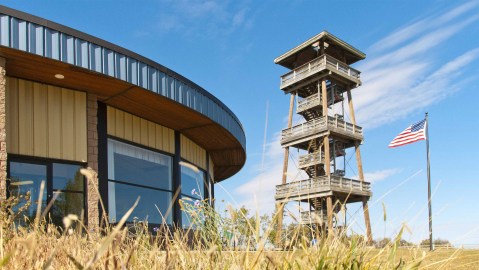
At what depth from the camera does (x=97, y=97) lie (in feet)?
35.8

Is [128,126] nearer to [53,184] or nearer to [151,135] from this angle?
[151,135]

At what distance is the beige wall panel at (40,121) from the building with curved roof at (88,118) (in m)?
0.02

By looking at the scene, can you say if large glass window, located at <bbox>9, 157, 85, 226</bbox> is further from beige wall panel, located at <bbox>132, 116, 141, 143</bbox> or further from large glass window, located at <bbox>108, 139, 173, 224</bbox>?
beige wall panel, located at <bbox>132, 116, 141, 143</bbox>

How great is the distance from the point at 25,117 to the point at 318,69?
60.5 ft

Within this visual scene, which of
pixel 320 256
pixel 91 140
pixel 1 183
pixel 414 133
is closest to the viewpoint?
pixel 320 256

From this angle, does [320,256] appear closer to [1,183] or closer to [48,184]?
[1,183]

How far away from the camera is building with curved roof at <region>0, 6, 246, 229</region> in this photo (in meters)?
8.73

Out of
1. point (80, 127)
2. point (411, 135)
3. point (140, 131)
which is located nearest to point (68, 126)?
point (80, 127)

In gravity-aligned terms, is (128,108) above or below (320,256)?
above

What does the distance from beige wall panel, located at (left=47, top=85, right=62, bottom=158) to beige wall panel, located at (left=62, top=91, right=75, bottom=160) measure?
9 centimetres

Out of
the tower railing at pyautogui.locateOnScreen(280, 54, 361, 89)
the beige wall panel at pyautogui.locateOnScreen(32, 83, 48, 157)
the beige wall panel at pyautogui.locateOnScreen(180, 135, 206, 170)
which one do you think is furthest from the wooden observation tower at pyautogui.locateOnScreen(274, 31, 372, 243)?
the beige wall panel at pyautogui.locateOnScreen(32, 83, 48, 157)

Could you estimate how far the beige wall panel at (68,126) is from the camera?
10134mm

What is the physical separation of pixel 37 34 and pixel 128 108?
11.9ft

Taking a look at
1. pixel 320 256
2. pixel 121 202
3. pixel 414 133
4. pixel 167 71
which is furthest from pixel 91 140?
pixel 414 133
